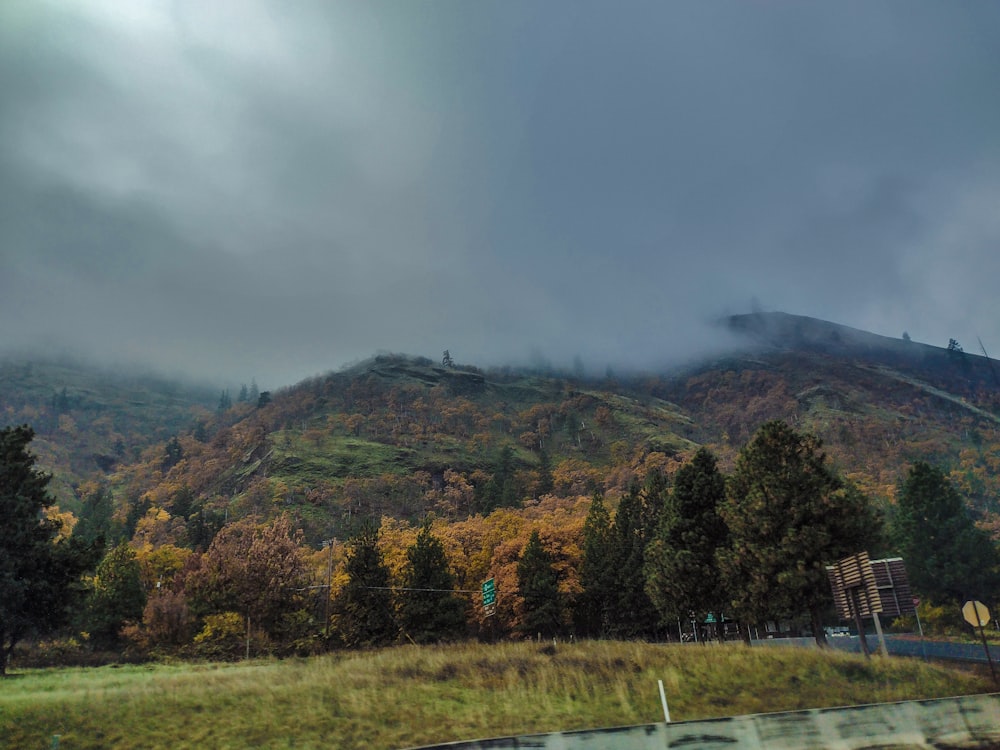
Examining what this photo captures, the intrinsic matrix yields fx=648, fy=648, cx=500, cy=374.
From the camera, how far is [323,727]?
16.9 metres

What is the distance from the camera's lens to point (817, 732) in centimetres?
1371

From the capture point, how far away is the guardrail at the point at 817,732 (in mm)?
12742

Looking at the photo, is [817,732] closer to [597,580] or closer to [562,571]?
[597,580]

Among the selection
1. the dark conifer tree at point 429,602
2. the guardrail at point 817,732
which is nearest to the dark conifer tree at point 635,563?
the dark conifer tree at point 429,602

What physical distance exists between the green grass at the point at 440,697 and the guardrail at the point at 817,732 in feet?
13.7

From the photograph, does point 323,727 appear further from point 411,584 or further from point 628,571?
point 628,571

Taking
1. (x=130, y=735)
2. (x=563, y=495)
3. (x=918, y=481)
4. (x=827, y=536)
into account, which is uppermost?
(x=563, y=495)

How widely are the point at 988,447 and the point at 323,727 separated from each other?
238937mm

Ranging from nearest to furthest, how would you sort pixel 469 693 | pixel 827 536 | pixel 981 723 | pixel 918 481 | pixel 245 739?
pixel 981 723
pixel 245 739
pixel 469 693
pixel 827 536
pixel 918 481

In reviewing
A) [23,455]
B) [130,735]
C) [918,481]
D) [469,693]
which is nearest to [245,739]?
[130,735]

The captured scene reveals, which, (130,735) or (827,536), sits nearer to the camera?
(130,735)

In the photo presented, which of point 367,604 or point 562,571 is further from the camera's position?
point 562,571

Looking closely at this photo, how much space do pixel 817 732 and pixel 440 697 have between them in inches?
435

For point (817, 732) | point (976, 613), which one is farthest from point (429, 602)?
point (817, 732)
